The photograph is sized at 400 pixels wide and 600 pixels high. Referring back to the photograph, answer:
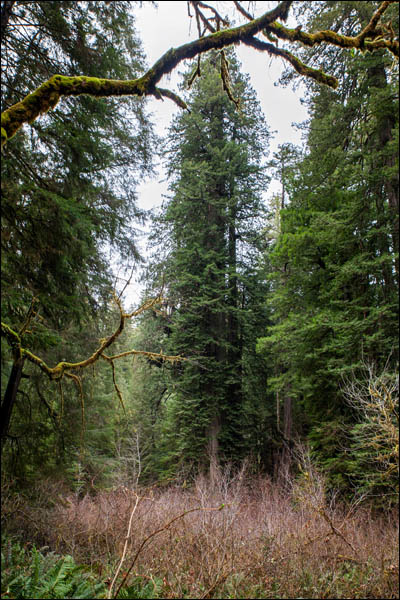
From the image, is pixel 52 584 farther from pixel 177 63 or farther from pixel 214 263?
pixel 214 263

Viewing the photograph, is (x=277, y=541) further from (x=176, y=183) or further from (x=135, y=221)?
(x=176, y=183)

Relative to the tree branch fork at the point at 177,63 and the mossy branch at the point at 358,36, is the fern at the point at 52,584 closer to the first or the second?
the tree branch fork at the point at 177,63

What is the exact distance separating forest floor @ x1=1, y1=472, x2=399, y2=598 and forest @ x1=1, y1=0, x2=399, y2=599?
4 centimetres

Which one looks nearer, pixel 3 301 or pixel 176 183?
pixel 3 301

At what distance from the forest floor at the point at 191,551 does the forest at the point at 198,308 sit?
42 millimetres

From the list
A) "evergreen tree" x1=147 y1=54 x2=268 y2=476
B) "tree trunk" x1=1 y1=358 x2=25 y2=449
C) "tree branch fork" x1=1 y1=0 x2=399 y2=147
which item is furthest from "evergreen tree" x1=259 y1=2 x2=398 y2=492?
"tree trunk" x1=1 y1=358 x2=25 y2=449

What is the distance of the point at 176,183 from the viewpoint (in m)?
14.6

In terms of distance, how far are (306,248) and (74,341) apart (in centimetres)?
631

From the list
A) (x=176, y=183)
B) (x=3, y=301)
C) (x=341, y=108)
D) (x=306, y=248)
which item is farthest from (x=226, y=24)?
(x=176, y=183)

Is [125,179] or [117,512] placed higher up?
[125,179]

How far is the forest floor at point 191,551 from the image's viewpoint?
343 cm

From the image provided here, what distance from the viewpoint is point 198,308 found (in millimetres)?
13344

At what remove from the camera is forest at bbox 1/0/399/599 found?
3.69 metres

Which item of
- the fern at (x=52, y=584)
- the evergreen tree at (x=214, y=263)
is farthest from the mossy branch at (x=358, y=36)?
the evergreen tree at (x=214, y=263)
